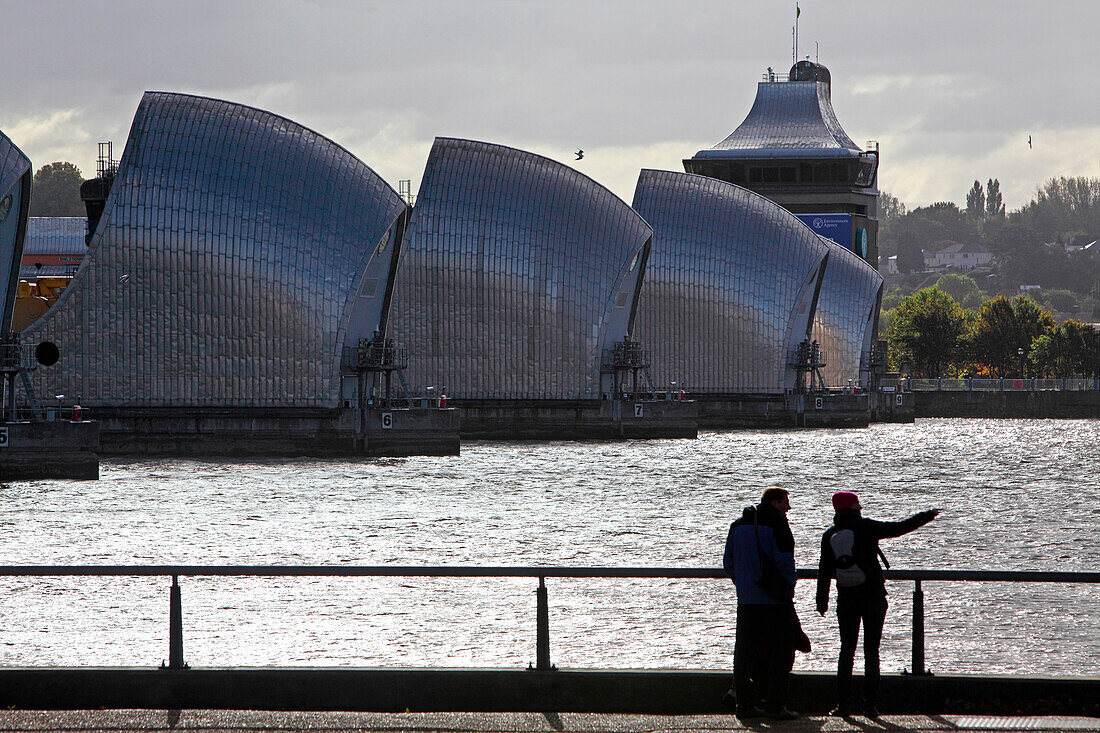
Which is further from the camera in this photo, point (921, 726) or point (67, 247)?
point (67, 247)

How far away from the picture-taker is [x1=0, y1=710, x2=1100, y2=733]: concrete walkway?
11594mm

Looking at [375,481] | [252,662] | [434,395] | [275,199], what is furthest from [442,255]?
[252,662]

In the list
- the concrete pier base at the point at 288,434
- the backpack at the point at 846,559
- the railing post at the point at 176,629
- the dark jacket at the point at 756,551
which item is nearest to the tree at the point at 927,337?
the concrete pier base at the point at 288,434

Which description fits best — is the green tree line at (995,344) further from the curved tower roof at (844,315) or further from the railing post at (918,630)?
the railing post at (918,630)

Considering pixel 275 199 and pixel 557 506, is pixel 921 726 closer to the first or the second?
pixel 557 506

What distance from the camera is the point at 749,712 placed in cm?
1226

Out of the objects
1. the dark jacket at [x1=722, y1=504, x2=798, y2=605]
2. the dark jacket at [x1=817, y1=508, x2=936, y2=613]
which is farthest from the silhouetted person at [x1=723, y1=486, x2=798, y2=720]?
the dark jacket at [x1=817, y1=508, x2=936, y2=613]

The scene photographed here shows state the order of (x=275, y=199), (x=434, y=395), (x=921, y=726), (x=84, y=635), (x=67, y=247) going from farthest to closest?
(x=67, y=247), (x=434, y=395), (x=275, y=199), (x=84, y=635), (x=921, y=726)

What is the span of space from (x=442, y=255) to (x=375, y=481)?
124ft

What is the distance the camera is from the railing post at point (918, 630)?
491 inches

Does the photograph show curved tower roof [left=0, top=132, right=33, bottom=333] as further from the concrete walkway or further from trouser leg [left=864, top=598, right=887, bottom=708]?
trouser leg [left=864, top=598, right=887, bottom=708]

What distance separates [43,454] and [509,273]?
140 ft

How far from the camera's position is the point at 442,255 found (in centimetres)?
8794

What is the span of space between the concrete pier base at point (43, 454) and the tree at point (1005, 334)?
132 m
